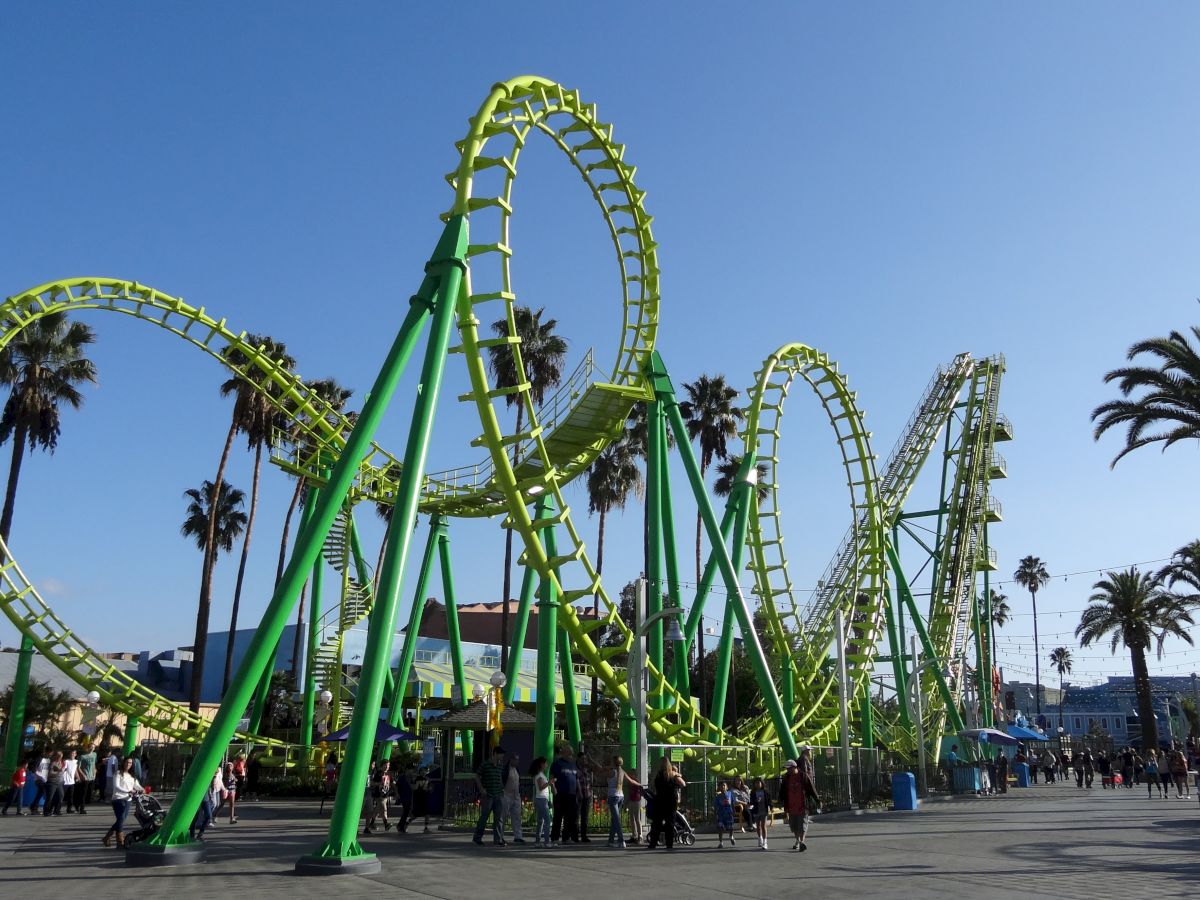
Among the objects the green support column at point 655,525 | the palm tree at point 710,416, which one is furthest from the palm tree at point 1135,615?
the green support column at point 655,525

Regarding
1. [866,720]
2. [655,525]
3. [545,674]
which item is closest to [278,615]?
[545,674]

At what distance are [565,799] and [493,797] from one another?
1115 mm

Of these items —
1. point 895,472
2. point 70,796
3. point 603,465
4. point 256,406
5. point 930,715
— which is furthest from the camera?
point 603,465

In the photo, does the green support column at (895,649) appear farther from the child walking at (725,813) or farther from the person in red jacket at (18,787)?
the person in red jacket at (18,787)

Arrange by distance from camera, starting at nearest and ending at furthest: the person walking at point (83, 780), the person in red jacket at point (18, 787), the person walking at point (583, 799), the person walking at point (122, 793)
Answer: the person walking at point (122, 793) → the person walking at point (583, 799) → the person in red jacket at point (18, 787) → the person walking at point (83, 780)

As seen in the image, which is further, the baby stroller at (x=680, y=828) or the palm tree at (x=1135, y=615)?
the palm tree at (x=1135, y=615)

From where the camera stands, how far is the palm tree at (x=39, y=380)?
33031mm

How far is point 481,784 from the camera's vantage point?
1520cm

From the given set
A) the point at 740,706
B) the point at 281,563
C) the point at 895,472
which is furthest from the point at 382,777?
the point at 740,706

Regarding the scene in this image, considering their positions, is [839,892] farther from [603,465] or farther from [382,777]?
[603,465]

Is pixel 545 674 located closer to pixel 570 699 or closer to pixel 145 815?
pixel 570 699

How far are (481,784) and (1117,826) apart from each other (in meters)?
11.1

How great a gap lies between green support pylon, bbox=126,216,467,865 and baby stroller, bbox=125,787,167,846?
132 centimetres

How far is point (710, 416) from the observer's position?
156 ft
